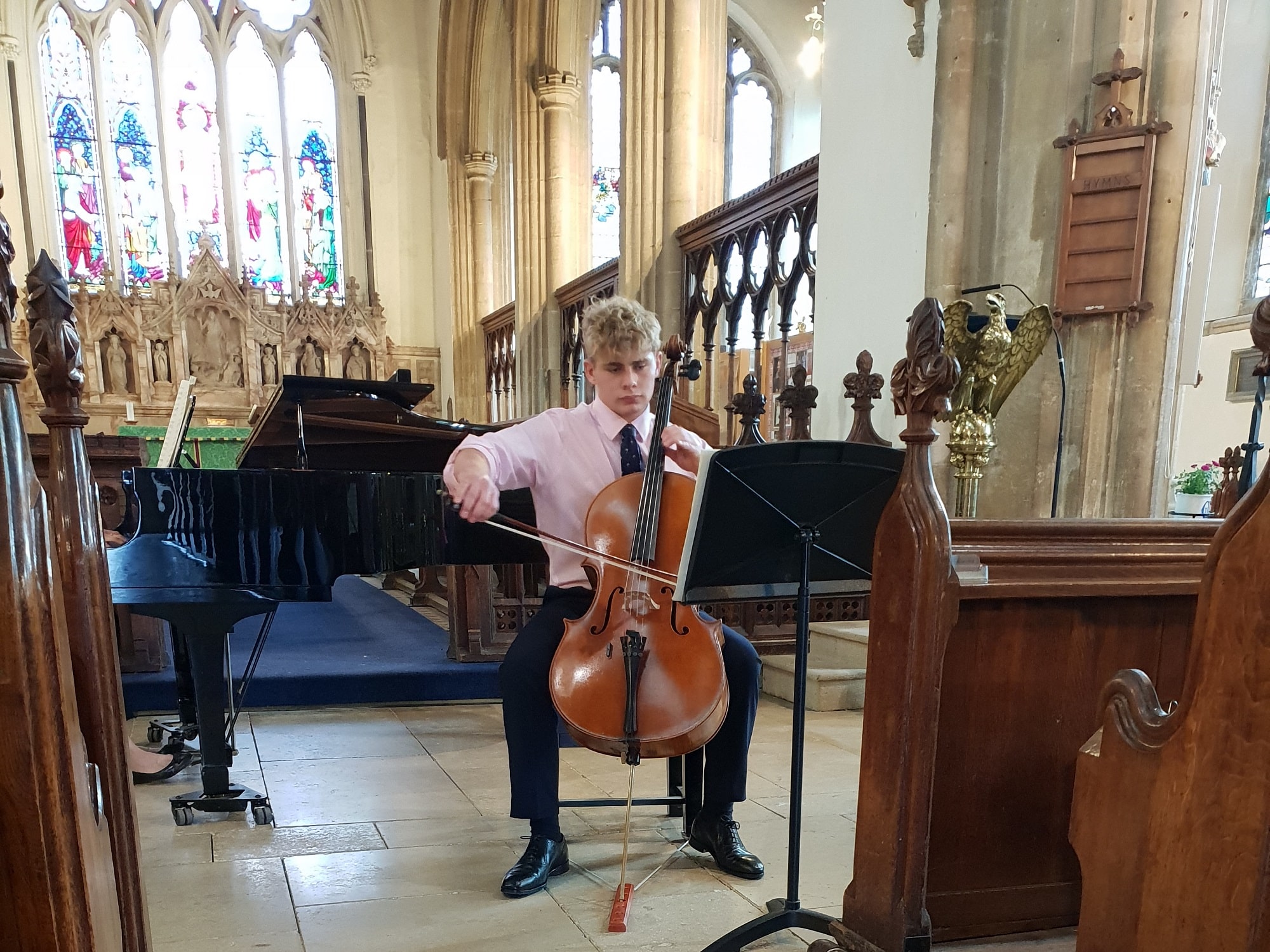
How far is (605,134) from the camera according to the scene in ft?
39.7

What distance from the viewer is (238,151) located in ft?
38.1

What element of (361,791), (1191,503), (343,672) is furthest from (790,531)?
(1191,503)

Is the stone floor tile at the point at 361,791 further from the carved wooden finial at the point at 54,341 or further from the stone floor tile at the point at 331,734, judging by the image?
the carved wooden finial at the point at 54,341

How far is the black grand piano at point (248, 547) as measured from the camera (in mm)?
2443

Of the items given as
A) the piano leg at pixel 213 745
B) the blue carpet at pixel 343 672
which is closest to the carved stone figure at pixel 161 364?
the blue carpet at pixel 343 672

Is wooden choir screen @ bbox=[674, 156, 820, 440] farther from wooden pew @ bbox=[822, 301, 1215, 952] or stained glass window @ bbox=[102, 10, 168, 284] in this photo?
stained glass window @ bbox=[102, 10, 168, 284]

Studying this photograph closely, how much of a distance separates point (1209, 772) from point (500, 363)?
33.0 feet

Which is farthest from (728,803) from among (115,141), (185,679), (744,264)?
(115,141)

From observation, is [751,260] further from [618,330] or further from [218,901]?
[218,901]

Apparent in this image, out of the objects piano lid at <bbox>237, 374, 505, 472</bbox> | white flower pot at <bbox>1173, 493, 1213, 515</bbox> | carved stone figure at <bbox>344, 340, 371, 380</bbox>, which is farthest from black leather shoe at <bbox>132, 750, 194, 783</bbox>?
carved stone figure at <bbox>344, 340, 371, 380</bbox>

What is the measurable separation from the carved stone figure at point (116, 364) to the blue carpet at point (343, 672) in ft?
22.5

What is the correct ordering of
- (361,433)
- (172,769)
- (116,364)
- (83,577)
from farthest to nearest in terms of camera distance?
1. (116,364)
2. (361,433)
3. (172,769)
4. (83,577)

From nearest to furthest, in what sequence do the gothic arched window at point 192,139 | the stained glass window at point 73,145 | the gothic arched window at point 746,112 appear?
the stained glass window at point 73,145 → the gothic arched window at point 192,139 → the gothic arched window at point 746,112

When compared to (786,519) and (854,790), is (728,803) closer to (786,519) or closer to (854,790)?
(854,790)
